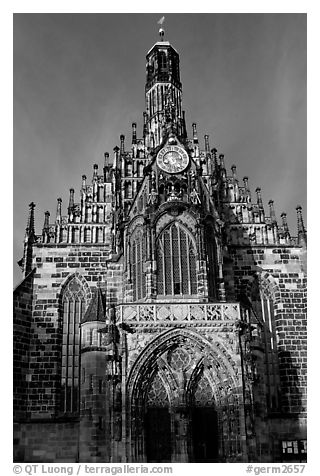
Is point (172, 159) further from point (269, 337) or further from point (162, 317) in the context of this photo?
point (269, 337)

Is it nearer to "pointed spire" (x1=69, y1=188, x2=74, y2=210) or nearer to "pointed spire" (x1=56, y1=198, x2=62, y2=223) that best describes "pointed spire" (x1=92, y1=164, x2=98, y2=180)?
"pointed spire" (x1=69, y1=188, x2=74, y2=210)

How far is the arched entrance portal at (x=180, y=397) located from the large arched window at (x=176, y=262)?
331 centimetres

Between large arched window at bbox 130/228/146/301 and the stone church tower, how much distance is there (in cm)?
8

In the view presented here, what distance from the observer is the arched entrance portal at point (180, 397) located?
86.2ft

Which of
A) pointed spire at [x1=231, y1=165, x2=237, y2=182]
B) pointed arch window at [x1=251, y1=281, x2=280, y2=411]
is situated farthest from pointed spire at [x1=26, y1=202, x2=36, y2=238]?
pointed arch window at [x1=251, y1=281, x2=280, y2=411]

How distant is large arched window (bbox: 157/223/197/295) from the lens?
2988 centimetres

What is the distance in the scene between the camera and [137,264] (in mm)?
30812

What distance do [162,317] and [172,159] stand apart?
400 inches

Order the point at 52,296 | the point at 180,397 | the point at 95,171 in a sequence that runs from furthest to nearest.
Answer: the point at 95,171 → the point at 52,296 → the point at 180,397

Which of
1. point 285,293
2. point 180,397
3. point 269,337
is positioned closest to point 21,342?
point 180,397

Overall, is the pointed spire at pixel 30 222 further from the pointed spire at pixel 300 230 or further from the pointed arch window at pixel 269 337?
the pointed spire at pixel 300 230

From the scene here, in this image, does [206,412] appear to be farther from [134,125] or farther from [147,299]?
[134,125]

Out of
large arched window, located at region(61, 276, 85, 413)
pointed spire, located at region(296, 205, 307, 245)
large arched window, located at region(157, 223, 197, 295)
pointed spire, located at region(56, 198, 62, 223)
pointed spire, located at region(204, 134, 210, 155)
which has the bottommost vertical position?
large arched window, located at region(61, 276, 85, 413)
